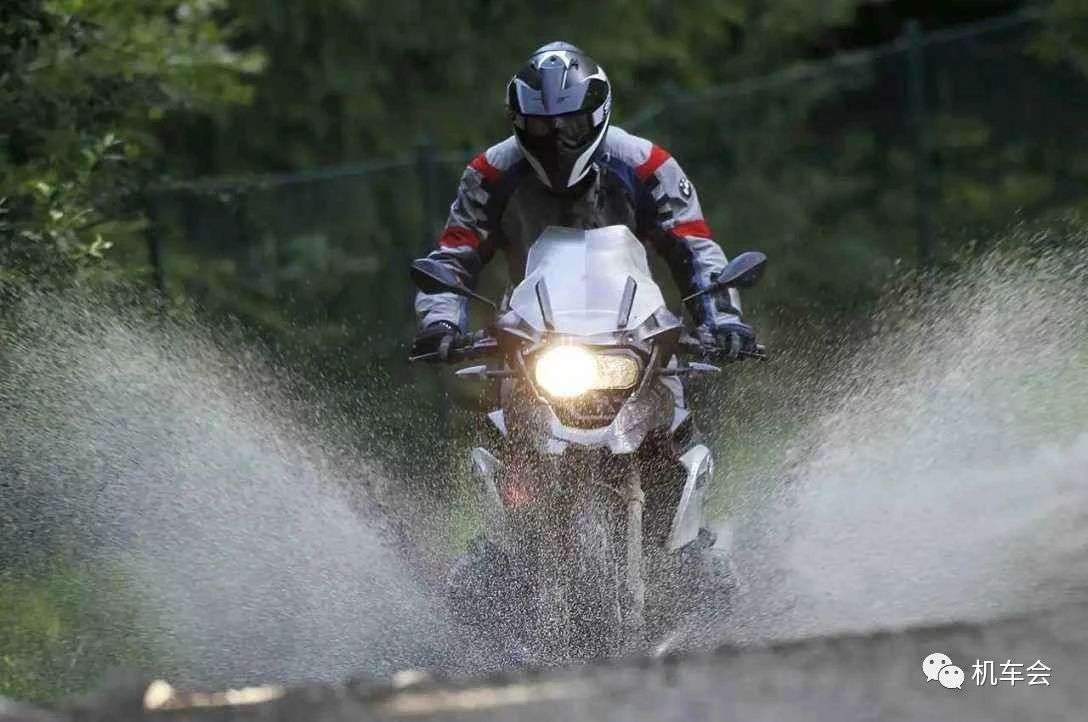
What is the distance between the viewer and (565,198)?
7562 mm

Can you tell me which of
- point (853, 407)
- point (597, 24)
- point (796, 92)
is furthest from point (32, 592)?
Result: point (597, 24)

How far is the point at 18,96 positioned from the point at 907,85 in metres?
6.21

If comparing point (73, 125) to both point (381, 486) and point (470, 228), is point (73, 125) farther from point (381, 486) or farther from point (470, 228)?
point (470, 228)

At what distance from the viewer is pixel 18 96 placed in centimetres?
986

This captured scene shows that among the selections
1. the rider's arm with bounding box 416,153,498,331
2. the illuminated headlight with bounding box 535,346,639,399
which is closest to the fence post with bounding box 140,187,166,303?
the rider's arm with bounding box 416,153,498,331

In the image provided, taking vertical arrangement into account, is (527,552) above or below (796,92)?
below

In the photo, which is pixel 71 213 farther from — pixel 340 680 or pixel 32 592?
pixel 340 680

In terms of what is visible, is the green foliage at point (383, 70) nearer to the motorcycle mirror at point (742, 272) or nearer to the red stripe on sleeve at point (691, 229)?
the red stripe on sleeve at point (691, 229)

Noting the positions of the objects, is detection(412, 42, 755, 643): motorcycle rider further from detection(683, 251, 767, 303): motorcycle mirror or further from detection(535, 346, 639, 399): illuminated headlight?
detection(535, 346, 639, 399): illuminated headlight

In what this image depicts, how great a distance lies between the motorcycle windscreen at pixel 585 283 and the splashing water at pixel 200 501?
112 centimetres

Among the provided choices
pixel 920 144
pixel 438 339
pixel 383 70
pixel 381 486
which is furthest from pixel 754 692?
pixel 383 70

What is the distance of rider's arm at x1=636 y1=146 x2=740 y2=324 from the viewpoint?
7.51 m

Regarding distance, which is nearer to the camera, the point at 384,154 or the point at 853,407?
the point at 853,407

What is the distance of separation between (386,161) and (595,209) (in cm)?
776
